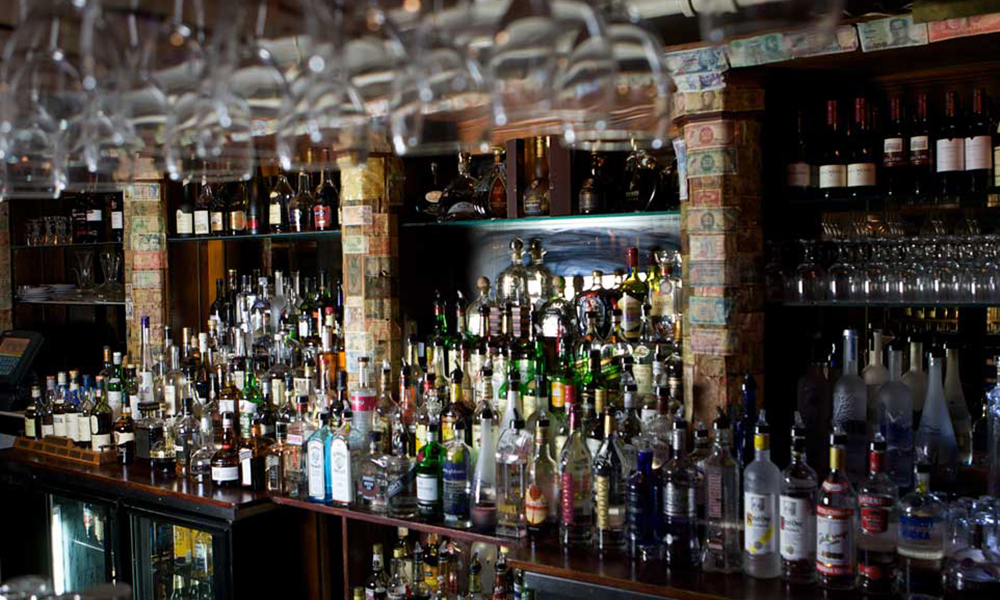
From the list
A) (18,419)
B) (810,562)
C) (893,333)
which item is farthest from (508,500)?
(18,419)

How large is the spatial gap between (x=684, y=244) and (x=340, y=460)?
126cm

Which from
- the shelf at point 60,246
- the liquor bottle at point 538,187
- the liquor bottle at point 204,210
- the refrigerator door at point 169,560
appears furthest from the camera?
the shelf at point 60,246

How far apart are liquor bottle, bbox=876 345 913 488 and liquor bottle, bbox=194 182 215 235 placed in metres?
2.88

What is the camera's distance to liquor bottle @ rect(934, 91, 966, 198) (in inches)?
91.4

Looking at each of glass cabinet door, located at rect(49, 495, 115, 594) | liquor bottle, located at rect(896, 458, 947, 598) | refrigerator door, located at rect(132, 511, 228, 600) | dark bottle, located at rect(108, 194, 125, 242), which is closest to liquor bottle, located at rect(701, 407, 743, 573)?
liquor bottle, located at rect(896, 458, 947, 598)

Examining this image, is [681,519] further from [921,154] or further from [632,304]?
[921,154]

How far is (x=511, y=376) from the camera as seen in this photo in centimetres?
257

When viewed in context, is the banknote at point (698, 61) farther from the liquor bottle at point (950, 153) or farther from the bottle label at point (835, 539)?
the bottle label at point (835, 539)

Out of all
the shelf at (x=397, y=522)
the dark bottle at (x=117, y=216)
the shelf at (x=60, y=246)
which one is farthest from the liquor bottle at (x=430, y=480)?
the shelf at (x=60, y=246)

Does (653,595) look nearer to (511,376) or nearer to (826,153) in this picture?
(511,376)

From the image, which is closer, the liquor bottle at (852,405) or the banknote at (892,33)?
the banknote at (892,33)

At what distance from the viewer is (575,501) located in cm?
240

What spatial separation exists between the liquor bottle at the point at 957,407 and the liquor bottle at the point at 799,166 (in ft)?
1.87

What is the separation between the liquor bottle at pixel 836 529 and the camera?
2.03m
